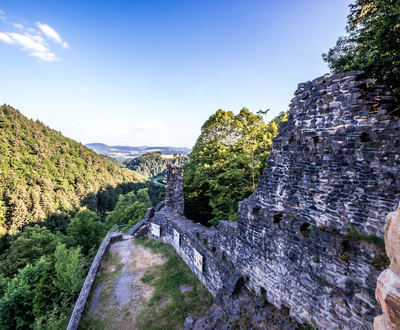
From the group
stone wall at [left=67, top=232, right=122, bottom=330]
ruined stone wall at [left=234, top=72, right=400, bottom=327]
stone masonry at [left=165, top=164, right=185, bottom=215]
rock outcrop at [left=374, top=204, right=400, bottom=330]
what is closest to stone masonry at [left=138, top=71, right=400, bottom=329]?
ruined stone wall at [left=234, top=72, right=400, bottom=327]

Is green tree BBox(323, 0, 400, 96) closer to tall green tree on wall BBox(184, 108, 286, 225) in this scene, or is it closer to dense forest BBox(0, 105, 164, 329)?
tall green tree on wall BBox(184, 108, 286, 225)

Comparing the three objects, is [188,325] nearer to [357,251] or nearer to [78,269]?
[357,251]

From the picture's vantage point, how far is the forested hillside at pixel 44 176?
36.4 m

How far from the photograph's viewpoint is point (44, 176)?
157 ft

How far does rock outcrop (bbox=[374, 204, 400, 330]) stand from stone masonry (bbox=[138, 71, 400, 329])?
1.92 metres

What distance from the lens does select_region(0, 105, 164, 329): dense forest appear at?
920 centimetres

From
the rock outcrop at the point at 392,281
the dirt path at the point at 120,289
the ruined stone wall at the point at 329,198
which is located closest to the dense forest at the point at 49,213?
the dirt path at the point at 120,289

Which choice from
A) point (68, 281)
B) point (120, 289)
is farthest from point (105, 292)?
point (68, 281)

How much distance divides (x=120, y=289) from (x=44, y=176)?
57.3 meters

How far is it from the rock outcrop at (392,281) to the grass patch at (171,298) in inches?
220

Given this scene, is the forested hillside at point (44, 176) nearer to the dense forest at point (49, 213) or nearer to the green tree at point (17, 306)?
the dense forest at point (49, 213)

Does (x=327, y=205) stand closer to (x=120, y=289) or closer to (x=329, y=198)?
(x=329, y=198)

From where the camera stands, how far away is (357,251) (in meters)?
2.78

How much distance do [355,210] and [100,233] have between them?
21.5 meters
